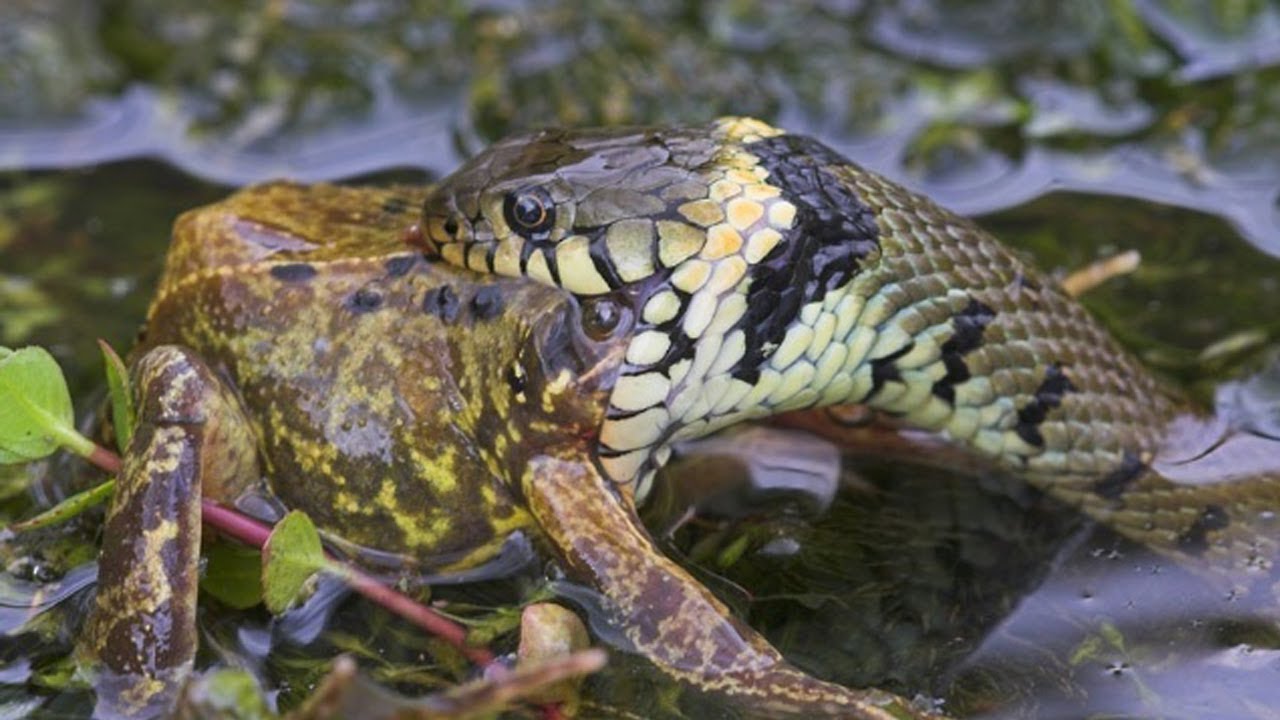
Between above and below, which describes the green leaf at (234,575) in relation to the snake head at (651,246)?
below

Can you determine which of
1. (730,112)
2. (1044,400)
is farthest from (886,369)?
(730,112)

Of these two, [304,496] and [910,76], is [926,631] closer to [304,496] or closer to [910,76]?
[304,496]

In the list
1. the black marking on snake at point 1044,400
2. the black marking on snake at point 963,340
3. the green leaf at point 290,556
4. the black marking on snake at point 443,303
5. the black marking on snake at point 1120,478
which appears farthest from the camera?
the black marking on snake at point 1120,478

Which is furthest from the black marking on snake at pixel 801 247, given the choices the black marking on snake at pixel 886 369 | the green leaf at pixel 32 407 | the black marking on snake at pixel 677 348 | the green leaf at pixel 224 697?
the green leaf at pixel 32 407

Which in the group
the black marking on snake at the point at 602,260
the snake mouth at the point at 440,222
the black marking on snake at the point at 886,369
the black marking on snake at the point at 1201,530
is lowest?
the black marking on snake at the point at 1201,530

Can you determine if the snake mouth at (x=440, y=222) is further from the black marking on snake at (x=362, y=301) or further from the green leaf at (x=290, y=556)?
the green leaf at (x=290, y=556)

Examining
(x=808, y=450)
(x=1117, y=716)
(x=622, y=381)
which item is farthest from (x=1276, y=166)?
(x=622, y=381)

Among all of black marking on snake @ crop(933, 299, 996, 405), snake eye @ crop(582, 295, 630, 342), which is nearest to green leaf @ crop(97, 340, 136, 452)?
snake eye @ crop(582, 295, 630, 342)
